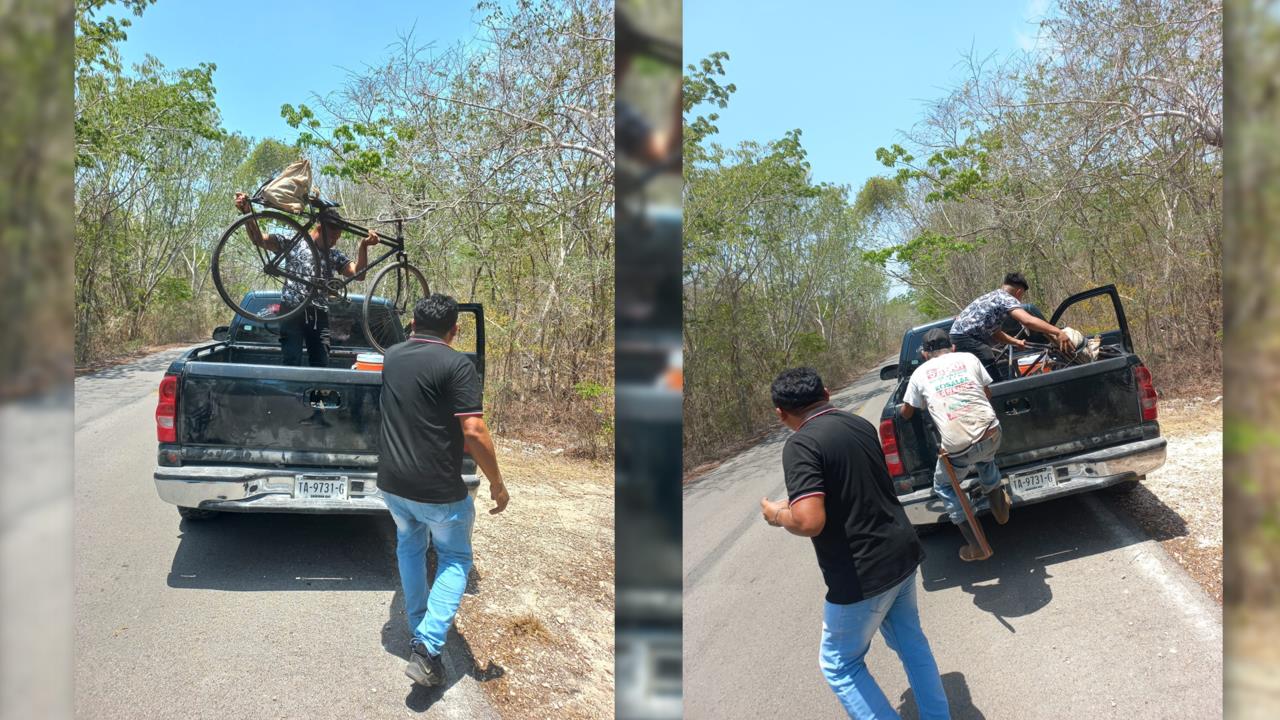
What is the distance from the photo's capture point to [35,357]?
2.20 feet

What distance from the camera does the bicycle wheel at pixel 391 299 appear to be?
185 inches

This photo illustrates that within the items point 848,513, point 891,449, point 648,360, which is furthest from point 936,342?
point 648,360

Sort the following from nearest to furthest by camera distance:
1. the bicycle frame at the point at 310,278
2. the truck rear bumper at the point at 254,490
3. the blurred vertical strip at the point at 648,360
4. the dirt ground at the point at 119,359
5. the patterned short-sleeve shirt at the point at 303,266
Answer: the blurred vertical strip at the point at 648,360, the truck rear bumper at the point at 254,490, the bicycle frame at the point at 310,278, the patterned short-sleeve shirt at the point at 303,266, the dirt ground at the point at 119,359

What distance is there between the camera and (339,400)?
3.70 m

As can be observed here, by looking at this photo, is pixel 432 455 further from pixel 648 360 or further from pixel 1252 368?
pixel 1252 368

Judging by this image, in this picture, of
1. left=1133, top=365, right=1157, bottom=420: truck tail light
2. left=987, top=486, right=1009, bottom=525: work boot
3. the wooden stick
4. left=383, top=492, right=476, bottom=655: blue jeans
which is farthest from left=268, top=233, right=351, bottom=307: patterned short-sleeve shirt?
left=1133, top=365, right=1157, bottom=420: truck tail light

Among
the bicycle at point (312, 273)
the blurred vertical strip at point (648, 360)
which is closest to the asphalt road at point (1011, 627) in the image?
the blurred vertical strip at point (648, 360)

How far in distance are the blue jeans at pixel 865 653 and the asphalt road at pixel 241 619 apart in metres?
1.44

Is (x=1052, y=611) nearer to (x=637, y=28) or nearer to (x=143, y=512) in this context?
(x=637, y=28)

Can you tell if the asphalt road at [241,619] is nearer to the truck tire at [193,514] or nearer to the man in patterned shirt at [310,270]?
the truck tire at [193,514]

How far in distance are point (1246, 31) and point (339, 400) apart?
3.72 meters

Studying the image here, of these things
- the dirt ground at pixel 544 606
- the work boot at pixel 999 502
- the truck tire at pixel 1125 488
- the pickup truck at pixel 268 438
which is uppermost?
the pickup truck at pixel 268 438

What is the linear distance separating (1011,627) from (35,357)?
3.89 meters

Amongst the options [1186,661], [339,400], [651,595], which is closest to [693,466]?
[339,400]
